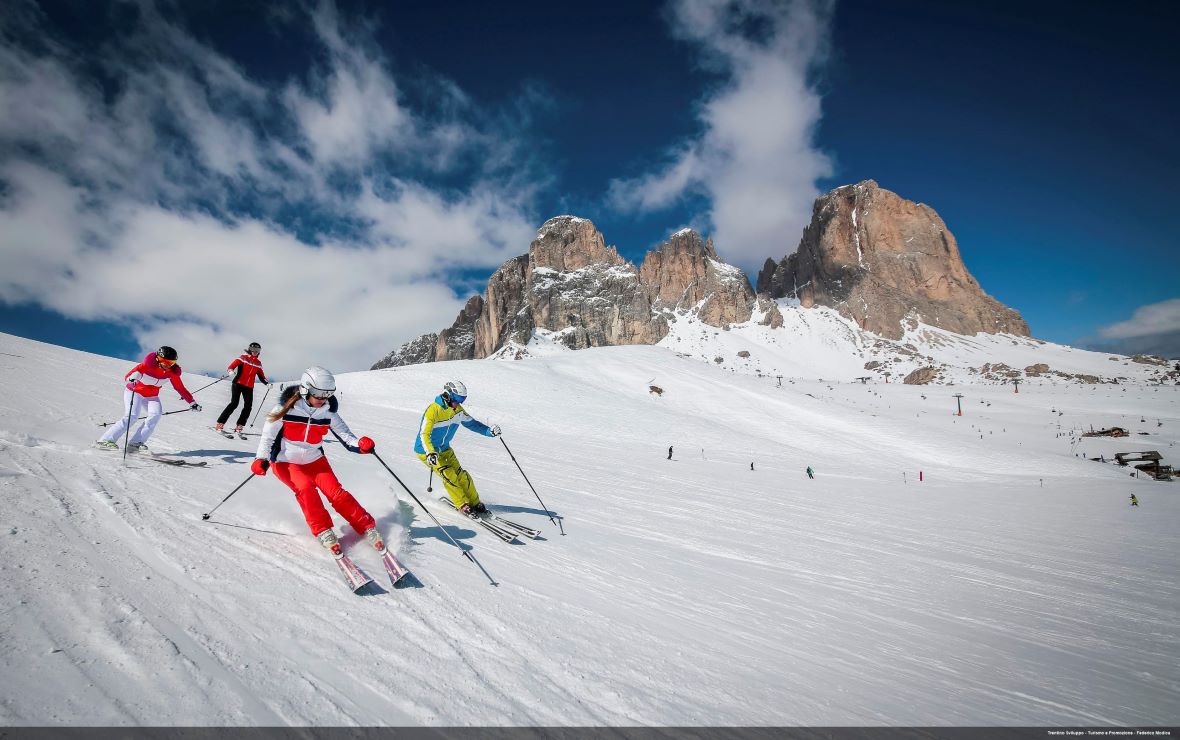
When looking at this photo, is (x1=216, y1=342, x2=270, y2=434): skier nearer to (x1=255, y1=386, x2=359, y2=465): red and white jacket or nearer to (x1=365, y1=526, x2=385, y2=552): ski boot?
(x1=255, y1=386, x2=359, y2=465): red and white jacket

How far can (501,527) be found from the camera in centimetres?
682

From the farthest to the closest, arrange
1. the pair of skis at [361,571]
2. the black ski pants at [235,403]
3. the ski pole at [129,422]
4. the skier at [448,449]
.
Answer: the black ski pants at [235,403], the skier at [448,449], the ski pole at [129,422], the pair of skis at [361,571]

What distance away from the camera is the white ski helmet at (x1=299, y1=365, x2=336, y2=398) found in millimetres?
4980

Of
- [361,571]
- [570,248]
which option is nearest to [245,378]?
[361,571]

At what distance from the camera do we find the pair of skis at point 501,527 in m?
6.42

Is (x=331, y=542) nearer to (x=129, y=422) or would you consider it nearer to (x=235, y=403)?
(x=129, y=422)

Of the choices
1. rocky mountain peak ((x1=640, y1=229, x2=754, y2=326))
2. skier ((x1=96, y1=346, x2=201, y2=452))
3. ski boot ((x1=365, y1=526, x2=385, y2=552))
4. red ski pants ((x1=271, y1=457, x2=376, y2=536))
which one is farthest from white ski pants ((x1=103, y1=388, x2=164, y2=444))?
rocky mountain peak ((x1=640, y1=229, x2=754, y2=326))

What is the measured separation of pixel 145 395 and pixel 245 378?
312 cm

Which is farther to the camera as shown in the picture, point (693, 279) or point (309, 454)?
point (693, 279)

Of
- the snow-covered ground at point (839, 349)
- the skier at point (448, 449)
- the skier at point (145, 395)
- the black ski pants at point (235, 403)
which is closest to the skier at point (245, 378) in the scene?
the black ski pants at point (235, 403)

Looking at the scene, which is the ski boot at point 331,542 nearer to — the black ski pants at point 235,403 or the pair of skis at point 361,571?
the pair of skis at point 361,571

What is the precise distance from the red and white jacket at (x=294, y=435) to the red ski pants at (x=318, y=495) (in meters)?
0.09

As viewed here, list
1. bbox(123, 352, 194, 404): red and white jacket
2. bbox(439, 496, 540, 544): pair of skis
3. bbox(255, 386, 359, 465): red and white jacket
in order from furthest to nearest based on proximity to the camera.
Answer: bbox(123, 352, 194, 404): red and white jacket
bbox(439, 496, 540, 544): pair of skis
bbox(255, 386, 359, 465): red and white jacket

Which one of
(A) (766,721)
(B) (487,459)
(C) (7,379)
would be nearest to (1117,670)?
(A) (766,721)
